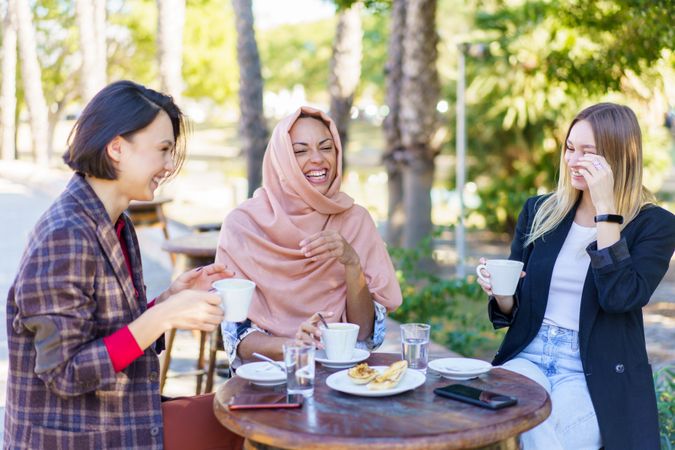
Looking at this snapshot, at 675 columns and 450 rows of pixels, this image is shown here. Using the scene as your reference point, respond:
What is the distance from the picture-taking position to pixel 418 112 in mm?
9539

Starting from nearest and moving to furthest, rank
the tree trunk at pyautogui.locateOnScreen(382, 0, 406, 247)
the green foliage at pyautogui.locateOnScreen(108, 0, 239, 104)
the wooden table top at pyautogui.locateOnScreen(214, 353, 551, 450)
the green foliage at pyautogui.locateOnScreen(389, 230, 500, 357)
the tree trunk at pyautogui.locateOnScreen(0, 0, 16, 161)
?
the wooden table top at pyautogui.locateOnScreen(214, 353, 551, 450) → the green foliage at pyautogui.locateOnScreen(389, 230, 500, 357) → the tree trunk at pyautogui.locateOnScreen(382, 0, 406, 247) → the tree trunk at pyautogui.locateOnScreen(0, 0, 16, 161) → the green foliage at pyautogui.locateOnScreen(108, 0, 239, 104)

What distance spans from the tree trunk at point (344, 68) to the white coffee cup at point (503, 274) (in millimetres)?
8933

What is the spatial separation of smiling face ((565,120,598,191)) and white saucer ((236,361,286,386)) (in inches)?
51.9

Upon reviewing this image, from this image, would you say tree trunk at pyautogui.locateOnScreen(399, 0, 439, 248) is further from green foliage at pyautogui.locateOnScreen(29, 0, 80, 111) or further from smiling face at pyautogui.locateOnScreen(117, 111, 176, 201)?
green foliage at pyautogui.locateOnScreen(29, 0, 80, 111)

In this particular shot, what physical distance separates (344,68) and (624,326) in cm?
929

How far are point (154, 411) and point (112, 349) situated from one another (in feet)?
0.98

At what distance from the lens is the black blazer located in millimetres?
2910

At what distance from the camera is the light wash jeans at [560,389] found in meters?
2.80

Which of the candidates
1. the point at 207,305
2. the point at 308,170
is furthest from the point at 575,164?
the point at 207,305

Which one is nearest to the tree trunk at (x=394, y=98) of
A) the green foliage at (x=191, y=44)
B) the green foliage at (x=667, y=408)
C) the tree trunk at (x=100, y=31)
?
the green foliage at (x=667, y=408)

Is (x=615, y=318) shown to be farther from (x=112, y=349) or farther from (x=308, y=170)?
(x=112, y=349)

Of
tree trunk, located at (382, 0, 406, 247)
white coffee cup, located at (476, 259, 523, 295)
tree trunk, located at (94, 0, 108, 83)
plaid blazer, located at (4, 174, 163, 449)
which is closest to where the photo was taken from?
plaid blazer, located at (4, 174, 163, 449)

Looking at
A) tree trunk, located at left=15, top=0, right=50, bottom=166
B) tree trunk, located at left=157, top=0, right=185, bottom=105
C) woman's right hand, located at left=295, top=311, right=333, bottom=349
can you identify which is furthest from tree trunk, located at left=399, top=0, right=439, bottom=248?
tree trunk, located at left=15, top=0, right=50, bottom=166

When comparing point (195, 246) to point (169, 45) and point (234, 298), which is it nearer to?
point (234, 298)
